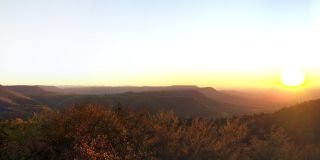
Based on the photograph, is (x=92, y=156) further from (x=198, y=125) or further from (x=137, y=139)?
(x=198, y=125)

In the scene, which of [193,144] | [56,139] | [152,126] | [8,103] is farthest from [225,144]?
[8,103]

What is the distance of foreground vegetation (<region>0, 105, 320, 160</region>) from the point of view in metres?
23.8

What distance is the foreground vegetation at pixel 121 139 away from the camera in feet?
78.0

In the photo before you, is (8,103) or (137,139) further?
(8,103)

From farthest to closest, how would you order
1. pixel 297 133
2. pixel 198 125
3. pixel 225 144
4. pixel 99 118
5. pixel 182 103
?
pixel 182 103
pixel 297 133
pixel 198 125
pixel 225 144
pixel 99 118

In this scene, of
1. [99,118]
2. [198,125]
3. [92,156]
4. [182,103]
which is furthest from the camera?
[182,103]

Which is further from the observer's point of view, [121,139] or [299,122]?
[299,122]

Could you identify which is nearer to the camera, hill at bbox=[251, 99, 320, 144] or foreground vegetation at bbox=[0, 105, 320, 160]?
foreground vegetation at bbox=[0, 105, 320, 160]

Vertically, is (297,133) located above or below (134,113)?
below

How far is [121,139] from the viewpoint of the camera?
25422 mm

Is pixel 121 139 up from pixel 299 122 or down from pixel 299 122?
up

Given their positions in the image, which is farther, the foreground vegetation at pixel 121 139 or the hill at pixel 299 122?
the hill at pixel 299 122

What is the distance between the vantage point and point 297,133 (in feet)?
143

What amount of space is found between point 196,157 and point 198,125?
398cm
